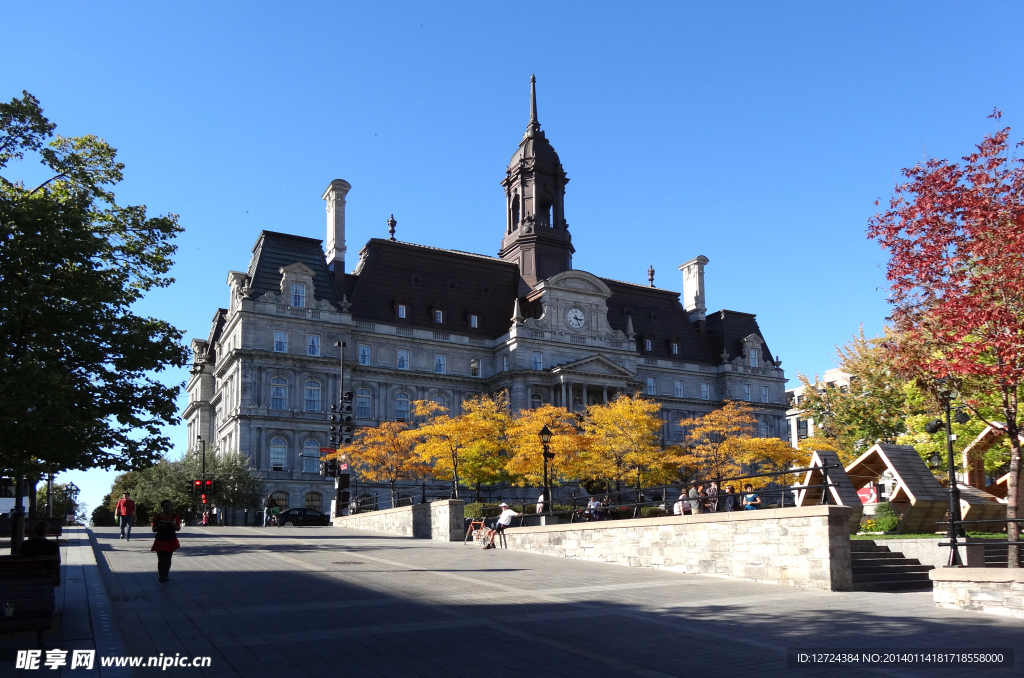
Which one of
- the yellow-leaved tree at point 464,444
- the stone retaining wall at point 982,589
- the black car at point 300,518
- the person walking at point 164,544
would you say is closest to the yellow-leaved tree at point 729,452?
the yellow-leaved tree at point 464,444

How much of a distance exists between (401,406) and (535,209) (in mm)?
24277

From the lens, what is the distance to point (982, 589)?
14969mm

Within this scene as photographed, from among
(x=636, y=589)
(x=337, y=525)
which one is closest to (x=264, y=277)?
(x=337, y=525)

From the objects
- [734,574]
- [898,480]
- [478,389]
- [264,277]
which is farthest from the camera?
[478,389]

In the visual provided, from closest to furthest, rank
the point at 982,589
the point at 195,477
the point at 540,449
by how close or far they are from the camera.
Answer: the point at 982,589
the point at 540,449
the point at 195,477

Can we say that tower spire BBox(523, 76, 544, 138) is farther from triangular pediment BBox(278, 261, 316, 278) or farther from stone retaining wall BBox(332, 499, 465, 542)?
stone retaining wall BBox(332, 499, 465, 542)

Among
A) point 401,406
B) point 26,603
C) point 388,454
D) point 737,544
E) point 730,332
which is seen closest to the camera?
point 26,603

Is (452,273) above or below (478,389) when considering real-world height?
above

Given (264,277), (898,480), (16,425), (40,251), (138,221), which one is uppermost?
(264,277)

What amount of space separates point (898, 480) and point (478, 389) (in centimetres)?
5591

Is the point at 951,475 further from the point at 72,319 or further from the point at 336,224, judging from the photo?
the point at 336,224

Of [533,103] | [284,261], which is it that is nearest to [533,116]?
[533,103]

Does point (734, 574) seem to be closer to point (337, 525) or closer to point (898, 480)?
point (898, 480)

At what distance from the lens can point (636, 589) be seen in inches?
723
